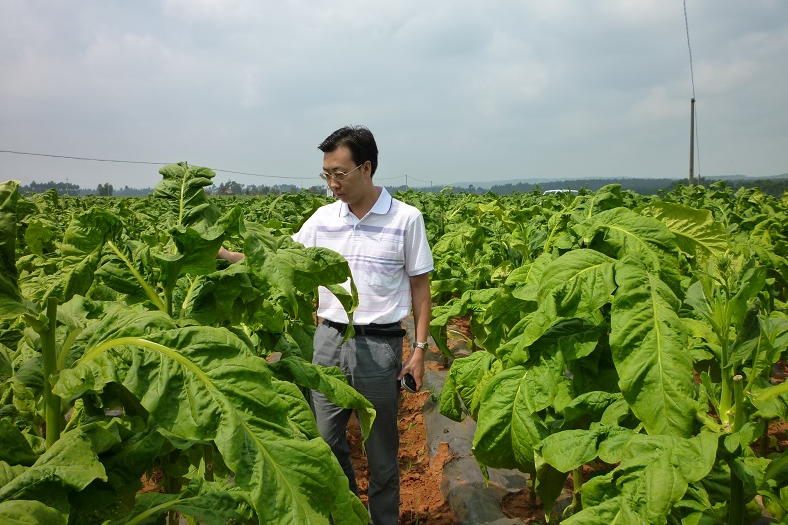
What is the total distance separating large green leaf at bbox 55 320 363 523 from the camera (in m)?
1.19

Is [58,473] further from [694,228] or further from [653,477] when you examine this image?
[694,228]

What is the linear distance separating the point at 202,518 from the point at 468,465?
283 centimetres

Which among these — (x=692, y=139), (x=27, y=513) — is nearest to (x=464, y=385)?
(x=27, y=513)

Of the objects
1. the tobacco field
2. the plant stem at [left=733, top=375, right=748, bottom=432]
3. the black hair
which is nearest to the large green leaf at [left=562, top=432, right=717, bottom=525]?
the tobacco field

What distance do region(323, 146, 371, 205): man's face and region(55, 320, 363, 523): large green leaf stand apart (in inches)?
77.0

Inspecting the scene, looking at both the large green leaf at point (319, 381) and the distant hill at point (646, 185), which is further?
the distant hill at point (646, 185)

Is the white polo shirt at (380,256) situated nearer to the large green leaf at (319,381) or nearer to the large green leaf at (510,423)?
the large green leaf at (510,423)

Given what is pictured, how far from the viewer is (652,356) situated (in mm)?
1781

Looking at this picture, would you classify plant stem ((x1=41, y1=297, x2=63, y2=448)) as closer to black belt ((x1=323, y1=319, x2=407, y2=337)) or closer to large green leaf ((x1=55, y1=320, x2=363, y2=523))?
large green leaf ((x1=55, y1=320, x2=363, y2=523))

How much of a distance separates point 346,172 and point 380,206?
0.98ft

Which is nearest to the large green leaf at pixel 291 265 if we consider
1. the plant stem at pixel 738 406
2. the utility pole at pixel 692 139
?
the plant stem at pixel 738 406

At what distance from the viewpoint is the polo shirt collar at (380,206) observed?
131 inches

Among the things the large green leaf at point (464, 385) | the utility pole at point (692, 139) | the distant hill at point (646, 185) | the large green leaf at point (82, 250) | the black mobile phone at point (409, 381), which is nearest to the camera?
the large green leaf at point (82, 250)

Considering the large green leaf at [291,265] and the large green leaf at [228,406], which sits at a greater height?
the large green leaf at [291,265]
